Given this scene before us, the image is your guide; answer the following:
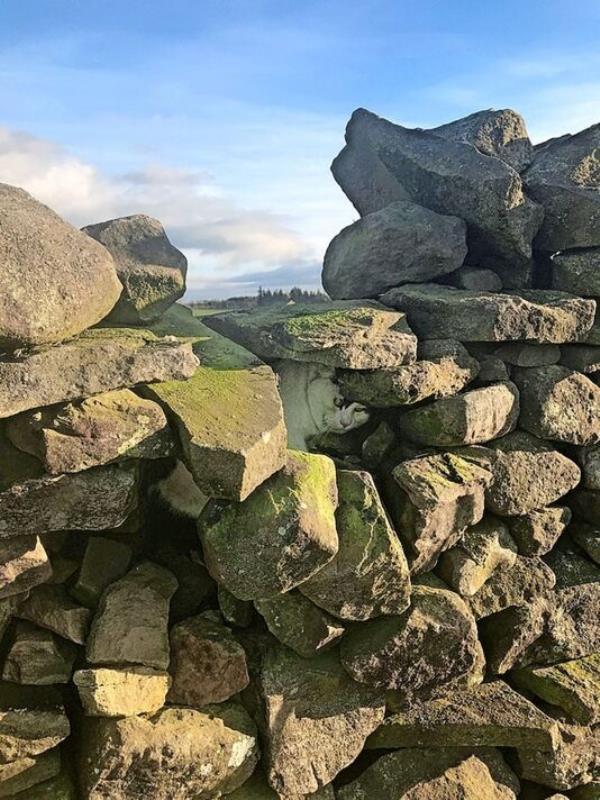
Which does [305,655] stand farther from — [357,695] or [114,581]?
[114,581]

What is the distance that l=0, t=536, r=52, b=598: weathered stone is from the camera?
424 cm

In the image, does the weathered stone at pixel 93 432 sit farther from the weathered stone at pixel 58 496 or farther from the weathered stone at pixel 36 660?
the weathered stone at pixel 36 660

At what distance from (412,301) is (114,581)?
3.46 metres

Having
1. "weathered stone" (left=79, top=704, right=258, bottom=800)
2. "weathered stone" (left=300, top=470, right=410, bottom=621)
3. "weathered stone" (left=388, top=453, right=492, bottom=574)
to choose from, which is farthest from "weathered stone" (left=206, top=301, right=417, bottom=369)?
"weathered stone" (left=79, top=704, right=258, bottom=800)

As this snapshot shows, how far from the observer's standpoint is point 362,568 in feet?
15.7

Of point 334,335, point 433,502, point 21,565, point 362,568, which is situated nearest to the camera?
point 21,565

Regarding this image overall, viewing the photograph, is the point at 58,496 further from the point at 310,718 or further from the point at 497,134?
the point at 497,134

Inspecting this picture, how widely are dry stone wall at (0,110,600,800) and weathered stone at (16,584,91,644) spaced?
0.06 feet

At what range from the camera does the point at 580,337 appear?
6293 mm

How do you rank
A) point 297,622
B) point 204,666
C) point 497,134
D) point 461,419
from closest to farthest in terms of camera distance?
point 204,666, point 297,622, point 461,419, point 497,134

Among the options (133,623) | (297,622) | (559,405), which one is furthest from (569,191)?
(133,623)

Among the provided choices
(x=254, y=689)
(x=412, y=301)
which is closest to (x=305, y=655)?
(x=254, y=689)

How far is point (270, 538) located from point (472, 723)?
2.39 m

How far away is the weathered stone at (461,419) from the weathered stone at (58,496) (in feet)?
7.76
